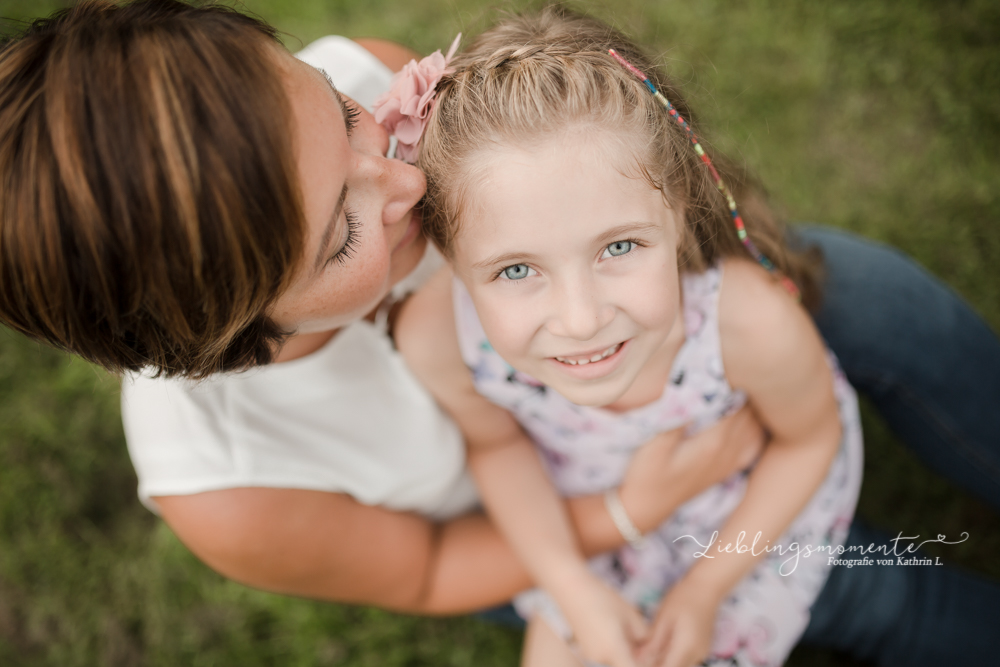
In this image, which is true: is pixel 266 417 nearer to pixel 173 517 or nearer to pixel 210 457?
pixel 210 457

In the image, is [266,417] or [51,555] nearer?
[266,417]

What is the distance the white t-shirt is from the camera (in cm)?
159

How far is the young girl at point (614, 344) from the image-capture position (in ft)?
4.42

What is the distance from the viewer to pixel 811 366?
170 cm

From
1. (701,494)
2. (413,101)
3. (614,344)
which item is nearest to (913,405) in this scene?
(701,494)

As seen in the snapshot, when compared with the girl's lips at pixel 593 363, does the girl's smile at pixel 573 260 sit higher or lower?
higher

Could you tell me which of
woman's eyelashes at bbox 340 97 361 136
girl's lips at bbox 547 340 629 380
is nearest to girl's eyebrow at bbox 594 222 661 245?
girl's lips at bbox 547 340 629 380

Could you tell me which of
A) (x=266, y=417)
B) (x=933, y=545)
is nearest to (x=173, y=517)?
(x=266, y=417)

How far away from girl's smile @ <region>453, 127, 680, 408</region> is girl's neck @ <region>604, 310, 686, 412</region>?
253 mm

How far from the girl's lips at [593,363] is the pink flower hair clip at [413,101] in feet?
1.78

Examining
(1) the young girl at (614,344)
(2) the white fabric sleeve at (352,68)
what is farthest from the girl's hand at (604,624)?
(2) the white fabric sleeve at (352,68)

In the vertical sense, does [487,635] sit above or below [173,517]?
below

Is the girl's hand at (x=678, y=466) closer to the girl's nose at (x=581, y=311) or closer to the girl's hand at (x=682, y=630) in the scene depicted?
the girl's hand at (x=682, y=630)

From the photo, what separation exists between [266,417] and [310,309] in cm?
44
